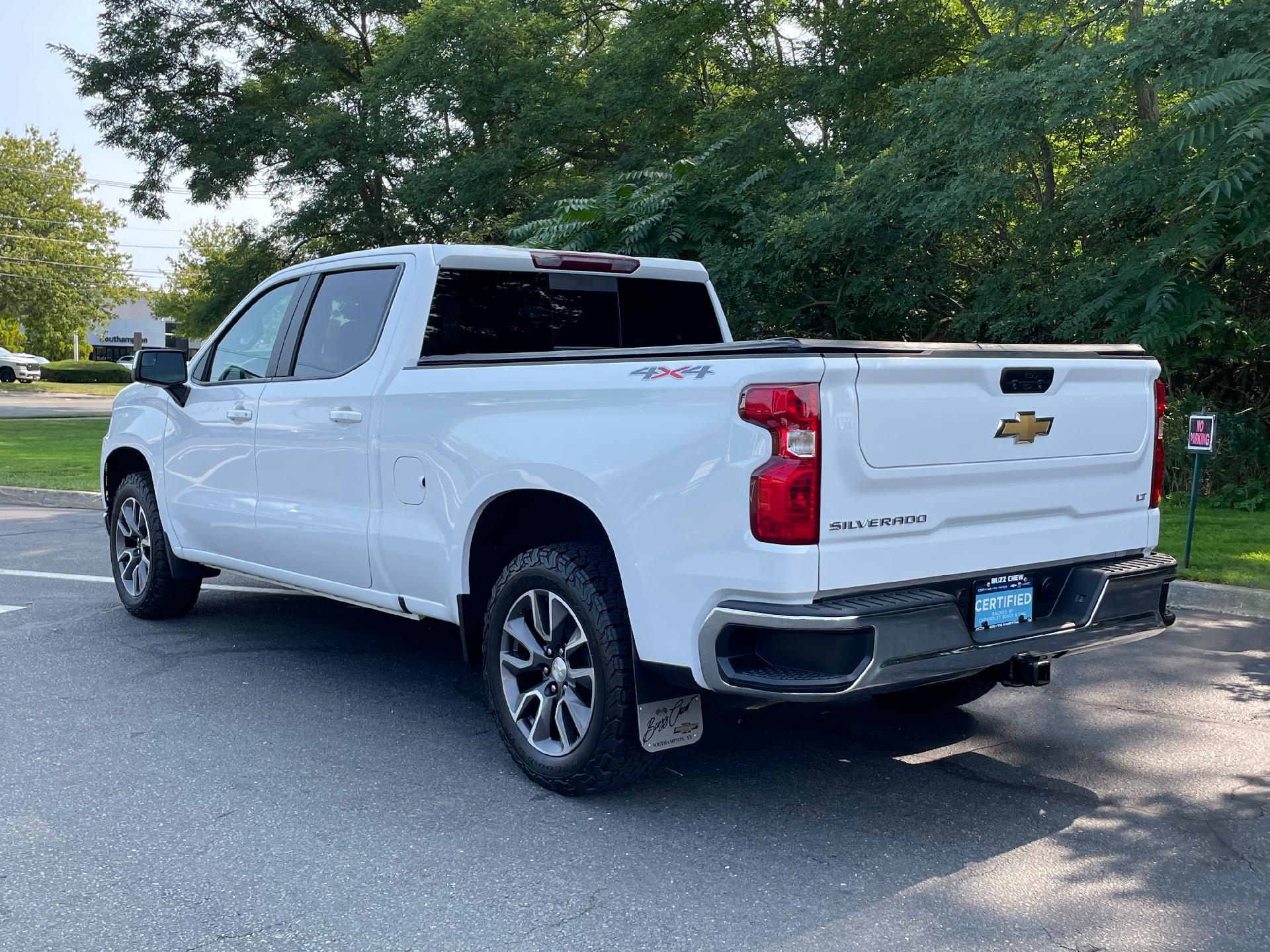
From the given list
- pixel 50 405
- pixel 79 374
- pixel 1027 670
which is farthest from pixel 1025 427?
pixel 79 374

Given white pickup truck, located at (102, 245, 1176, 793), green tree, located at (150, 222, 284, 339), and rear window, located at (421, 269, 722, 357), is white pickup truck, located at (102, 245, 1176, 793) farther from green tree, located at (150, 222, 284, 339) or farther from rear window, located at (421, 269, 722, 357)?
green tree, located at (150, 222, 284, 339)

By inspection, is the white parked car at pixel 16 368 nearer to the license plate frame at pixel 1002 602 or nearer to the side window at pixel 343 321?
the side window at pixel 343 321

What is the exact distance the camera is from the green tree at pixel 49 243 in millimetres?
57719

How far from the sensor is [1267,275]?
1309cm

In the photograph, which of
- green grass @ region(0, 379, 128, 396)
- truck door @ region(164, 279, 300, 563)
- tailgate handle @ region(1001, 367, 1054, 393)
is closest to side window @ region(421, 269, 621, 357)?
truck door @ region(164, 279, 300, 563)

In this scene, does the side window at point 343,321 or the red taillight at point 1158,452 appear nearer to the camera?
the red taillight at point 1158,452

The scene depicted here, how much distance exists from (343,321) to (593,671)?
2.40 metres

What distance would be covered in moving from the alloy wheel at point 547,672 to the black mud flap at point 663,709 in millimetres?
221

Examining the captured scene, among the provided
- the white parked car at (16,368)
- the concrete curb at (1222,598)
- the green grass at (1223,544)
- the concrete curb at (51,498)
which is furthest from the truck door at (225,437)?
the white parked car at (16,368)

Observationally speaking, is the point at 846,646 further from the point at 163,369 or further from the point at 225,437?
the point at 163,369

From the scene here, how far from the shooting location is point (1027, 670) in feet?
13.9

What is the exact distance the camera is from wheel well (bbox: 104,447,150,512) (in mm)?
7480

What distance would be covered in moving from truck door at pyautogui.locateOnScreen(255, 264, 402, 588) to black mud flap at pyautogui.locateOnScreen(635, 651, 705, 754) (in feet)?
5.65

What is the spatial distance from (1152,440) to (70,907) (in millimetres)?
4059
